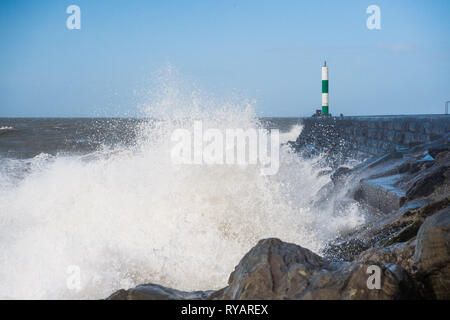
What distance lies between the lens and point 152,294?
6.74 feet

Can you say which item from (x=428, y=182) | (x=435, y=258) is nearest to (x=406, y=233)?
(x=435, y=258)

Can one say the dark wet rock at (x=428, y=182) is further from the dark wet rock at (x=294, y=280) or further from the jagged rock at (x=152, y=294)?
the jagged rock at (x=152, y=294)

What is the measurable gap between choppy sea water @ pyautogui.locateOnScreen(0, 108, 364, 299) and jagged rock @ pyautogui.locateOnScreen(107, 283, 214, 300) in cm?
91

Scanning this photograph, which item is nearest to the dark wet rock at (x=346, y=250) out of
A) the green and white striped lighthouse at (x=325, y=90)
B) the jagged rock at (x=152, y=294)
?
the jagged rock at (x=152, y=294)

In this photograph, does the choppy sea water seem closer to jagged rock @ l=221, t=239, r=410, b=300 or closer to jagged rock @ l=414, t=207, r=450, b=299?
jagged rock @ l=221, t=239, r=410, b=300

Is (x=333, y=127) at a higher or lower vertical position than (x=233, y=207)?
higher

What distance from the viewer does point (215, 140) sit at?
7805 mm

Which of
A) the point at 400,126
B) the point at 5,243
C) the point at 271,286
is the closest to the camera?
the point at 271,286

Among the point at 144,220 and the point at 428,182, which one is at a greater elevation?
the point at 428,182

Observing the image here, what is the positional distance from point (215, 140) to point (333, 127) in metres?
5.06

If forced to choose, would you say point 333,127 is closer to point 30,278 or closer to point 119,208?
point 119,208

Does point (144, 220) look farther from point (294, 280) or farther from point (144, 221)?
point (294, 280)

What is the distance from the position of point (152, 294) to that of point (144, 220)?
9.89ft
